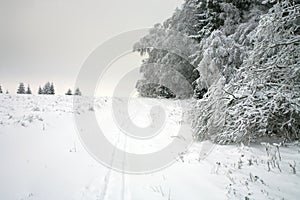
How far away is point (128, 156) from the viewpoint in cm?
724

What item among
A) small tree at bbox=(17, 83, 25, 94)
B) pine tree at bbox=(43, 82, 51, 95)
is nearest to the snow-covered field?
pine tree at bbox=(43, 82, 51, 95)

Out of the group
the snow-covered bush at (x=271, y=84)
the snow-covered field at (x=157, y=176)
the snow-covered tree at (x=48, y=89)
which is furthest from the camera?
the snow-covered tree at (x=48, y=89)

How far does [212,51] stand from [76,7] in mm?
18488

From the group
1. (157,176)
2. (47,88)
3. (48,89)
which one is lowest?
(157,176)

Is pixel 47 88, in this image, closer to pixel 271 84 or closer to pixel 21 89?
pixel 21 89

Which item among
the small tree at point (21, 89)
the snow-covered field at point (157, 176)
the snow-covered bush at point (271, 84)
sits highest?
the small tree at point (21, 89)

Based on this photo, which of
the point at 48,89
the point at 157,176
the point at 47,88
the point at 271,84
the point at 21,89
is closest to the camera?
the point at 271,84

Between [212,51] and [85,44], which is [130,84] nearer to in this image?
[85,44]

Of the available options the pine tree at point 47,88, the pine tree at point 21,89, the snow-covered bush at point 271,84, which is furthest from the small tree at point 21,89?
the snow-covered bush at point 271,84

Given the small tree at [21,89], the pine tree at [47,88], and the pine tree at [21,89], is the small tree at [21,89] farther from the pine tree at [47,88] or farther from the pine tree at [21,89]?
the pine tree at [47,88]

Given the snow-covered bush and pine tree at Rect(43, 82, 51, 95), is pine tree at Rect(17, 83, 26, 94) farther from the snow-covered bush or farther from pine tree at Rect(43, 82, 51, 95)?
the snow-covered bush

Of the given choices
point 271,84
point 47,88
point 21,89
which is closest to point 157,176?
point 271,84

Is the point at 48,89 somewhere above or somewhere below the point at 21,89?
above

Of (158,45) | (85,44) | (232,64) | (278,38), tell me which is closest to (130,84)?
(85,44)
